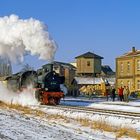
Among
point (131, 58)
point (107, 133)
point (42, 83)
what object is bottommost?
point (107, 133)

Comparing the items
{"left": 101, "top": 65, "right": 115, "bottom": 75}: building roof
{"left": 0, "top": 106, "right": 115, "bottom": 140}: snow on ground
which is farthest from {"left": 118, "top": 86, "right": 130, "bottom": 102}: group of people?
{"left": 101, "top": 65, "right": 115, "bottom": 75}: building roof

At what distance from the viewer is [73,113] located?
2939 cm

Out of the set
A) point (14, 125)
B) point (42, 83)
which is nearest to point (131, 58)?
point (42, 83)

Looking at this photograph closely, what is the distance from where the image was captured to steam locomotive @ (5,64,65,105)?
132 feet

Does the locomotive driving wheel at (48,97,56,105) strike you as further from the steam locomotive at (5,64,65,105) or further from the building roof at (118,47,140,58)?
the building roof at (118,47,140,58)

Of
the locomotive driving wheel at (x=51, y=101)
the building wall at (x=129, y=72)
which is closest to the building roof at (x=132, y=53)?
the building wall at (x=129, y=72)

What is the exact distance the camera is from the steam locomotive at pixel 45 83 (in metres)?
40.2

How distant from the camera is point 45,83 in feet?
133

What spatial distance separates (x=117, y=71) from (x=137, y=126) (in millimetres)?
59773

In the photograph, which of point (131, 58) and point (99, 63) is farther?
point (99, 63)

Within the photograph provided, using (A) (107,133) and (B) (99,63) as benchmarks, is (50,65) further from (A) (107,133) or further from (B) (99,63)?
(B) (99,63)

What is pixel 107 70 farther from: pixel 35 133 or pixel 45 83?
pixel 35 133

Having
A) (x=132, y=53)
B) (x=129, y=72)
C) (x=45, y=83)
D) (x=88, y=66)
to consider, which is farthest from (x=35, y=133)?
(x=88, y=66)

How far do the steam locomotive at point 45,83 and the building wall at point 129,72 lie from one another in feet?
110
